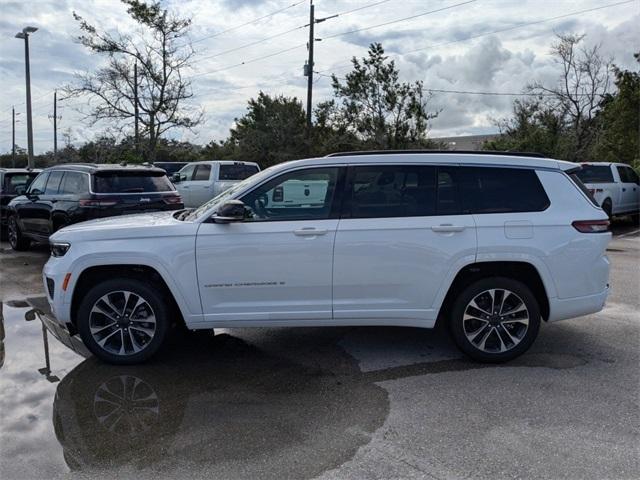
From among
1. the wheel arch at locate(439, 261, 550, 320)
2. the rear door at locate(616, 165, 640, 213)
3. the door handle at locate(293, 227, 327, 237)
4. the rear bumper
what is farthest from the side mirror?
the rear door at locate(616, 165, 640, 213)

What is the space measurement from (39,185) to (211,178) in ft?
20.3

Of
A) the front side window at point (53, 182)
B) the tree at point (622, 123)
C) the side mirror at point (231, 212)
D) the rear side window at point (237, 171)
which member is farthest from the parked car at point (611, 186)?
the side mirror at point (231, 212)

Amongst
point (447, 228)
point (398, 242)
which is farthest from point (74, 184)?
point (447, 228)

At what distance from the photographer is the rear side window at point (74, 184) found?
372 inches

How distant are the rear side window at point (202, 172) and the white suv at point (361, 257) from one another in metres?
12.1

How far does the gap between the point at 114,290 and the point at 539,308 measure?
3663 mm

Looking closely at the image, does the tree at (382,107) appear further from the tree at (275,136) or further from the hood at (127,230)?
the hood at (127,230)

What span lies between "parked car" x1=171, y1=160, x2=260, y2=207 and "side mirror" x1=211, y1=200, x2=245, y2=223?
11905mm

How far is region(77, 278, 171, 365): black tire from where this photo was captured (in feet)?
15.6

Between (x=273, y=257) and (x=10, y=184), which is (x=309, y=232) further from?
(x=10, y=184)

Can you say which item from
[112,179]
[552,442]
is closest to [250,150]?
[112,179]

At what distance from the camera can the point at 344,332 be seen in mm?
5777

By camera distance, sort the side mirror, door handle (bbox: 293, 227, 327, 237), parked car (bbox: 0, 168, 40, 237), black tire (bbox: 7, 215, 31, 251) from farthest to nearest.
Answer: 1. parked car (bbox: 0, 168, 40, 237)
2. black tire (bbox: 7, 215, 31, 251)
3. door handle (bbox: 293, 227, 327, 237)
4. the side mirror

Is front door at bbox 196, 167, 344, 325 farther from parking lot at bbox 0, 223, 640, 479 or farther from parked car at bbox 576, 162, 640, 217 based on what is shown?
parked car at bbox 576, 162, 640, 217
